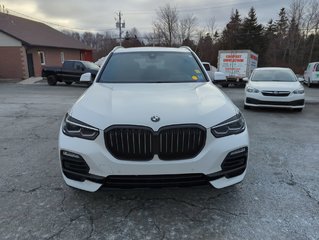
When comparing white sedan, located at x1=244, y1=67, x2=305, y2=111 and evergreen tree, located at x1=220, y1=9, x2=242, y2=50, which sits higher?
evergreen tree, located at x1=220, y1=9, x2=242, y2=50

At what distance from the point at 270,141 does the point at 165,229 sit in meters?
3.69

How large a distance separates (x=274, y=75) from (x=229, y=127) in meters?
8.00

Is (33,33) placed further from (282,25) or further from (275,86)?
(282,25)

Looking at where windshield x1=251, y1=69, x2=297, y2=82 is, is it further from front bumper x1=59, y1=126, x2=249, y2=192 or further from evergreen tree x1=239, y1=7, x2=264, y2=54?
evergreen tree x1=239, y1=7, x2=264, y2=54

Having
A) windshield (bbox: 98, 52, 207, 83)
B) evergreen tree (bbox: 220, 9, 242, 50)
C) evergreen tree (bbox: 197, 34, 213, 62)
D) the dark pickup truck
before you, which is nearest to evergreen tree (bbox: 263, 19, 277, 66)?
evergreen tree (bbox: 220, 9, 242, 50)

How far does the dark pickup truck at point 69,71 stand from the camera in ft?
63.1

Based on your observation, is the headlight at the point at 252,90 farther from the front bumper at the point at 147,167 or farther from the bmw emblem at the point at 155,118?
the bmw emblem at the point at 155,118

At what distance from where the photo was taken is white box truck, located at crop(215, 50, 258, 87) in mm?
20281

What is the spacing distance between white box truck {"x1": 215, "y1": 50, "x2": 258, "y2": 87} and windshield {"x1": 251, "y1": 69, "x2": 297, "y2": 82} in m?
9.79

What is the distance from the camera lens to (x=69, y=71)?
784 inches

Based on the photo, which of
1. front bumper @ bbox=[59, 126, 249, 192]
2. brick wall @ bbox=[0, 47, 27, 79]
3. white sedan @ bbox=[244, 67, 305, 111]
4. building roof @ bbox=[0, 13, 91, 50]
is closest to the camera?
front bumper @ bbox=[59, 126, 249, 192]

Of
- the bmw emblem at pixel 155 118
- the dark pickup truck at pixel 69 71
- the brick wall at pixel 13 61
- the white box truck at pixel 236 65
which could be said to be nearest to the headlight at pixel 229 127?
the bmw emblem at pixel 155 118

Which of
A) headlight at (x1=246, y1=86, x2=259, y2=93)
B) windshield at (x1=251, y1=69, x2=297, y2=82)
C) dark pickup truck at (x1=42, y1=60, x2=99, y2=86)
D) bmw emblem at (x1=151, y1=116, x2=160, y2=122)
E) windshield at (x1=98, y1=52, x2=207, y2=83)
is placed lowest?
dark pickup truck at (x1=42, y1=60, x2=99, y2=86)

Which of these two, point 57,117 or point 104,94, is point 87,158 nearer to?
point 104,94
